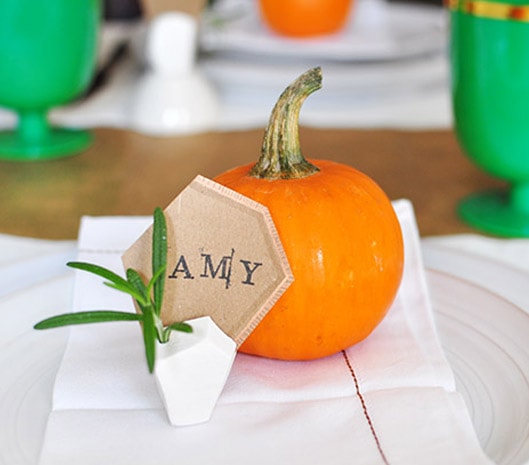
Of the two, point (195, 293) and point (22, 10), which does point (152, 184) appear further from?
point (195, 293)

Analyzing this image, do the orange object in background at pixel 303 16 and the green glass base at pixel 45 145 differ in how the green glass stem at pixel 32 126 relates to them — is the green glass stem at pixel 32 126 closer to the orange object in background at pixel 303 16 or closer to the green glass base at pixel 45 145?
the green glass base at pixel 45 145

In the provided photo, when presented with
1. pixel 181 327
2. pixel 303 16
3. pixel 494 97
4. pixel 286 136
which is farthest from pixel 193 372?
pixel 303 16

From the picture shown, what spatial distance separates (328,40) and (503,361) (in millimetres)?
826

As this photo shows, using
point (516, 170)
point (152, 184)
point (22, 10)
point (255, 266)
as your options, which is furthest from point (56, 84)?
point (255, 266)

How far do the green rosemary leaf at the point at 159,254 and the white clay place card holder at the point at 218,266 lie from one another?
0.01 metres

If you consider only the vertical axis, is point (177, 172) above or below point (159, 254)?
below

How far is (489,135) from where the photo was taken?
0.77 metres

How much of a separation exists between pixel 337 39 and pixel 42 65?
0.44 meters

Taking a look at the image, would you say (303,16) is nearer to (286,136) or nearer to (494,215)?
(494,215)

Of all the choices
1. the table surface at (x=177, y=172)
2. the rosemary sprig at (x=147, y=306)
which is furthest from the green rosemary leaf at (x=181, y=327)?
the table surface at (x=177, y=172)

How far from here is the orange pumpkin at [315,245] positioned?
1.53 ft

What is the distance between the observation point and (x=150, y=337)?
406 millimetres

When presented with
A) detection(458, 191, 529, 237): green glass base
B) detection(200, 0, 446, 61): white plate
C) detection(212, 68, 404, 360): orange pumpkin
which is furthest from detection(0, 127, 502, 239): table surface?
detection(212, 68, 404, 360): orange pumpkin

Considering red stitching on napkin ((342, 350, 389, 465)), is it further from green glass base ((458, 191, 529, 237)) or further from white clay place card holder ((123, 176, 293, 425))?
green glass base ((458, 191, 529, 237))
